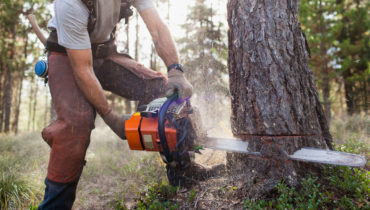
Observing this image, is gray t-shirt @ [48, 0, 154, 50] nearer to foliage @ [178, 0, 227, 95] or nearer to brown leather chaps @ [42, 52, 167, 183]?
brown leather chaps @ [42, 52, 167, 183]

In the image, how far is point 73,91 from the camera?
209 cm

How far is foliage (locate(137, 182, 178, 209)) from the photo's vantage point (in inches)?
82.6

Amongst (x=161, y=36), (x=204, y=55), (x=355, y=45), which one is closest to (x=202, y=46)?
(x=204, y=55)

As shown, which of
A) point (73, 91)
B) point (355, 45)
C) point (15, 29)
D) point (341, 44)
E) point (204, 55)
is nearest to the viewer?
point (73, 91)

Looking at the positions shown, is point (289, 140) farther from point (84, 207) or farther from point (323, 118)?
point (84, 207)

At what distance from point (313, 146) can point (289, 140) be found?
0.90ft

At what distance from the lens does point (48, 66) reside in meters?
2.24

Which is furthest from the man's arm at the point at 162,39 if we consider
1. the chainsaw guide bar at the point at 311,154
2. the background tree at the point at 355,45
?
the background tree at the point at 355,45

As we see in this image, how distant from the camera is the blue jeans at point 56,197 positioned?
6.31 ft

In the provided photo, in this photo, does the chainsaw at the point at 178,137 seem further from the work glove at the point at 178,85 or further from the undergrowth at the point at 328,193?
the undergrowth at the point at 328,193

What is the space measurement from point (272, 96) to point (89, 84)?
5.01ft

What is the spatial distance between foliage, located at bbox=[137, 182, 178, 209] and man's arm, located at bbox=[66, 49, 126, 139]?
2.10ft

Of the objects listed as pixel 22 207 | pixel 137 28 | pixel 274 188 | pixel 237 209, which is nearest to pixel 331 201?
pixel 274 188

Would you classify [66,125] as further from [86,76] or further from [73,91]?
[86,76]
